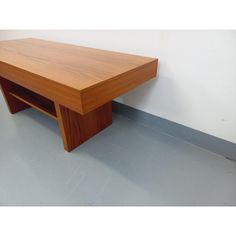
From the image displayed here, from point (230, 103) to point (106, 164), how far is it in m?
0.83

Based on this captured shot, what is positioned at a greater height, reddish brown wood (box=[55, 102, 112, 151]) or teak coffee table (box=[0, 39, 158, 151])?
teak coffee table (box=[0, 39, 158, 151])

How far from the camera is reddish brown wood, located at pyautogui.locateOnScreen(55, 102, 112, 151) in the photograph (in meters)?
1.19

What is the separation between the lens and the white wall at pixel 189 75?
105 cm

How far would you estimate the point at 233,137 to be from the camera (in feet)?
3.87

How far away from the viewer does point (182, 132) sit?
4.50 ft

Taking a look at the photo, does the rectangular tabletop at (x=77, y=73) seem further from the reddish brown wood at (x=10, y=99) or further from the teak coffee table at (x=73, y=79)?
the reddish brown wood at (x=10, y=99)

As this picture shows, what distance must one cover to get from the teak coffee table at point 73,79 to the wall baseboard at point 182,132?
0.21 metres

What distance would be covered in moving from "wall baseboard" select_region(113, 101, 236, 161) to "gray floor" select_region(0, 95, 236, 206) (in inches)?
1.6

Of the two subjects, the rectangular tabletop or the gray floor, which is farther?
the gray floor

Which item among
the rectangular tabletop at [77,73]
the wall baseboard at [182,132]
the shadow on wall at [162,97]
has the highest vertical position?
the rectangular tabletop at [77,73]

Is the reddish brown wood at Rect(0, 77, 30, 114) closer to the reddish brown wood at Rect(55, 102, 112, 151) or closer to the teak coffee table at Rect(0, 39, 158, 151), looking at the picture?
the teak coffee table at Rect(0, 39, 158, 151)

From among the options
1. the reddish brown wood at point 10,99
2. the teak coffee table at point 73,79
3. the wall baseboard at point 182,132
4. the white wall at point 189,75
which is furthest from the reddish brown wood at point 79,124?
the reddish brown wood at point 10,99

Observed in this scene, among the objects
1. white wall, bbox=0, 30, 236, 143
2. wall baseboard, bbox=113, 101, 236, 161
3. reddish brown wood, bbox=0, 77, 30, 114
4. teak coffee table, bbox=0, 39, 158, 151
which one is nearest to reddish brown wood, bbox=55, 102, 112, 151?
teak coffee table, bbox=0, 39, 158, 151
